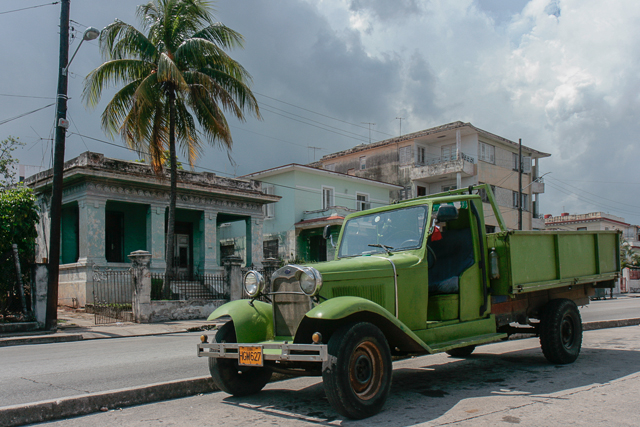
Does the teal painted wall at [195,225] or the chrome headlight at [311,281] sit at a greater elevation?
the teal painted wall at [195,225]

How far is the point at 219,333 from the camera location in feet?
18.1

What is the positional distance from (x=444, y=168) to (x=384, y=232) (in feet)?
98.6

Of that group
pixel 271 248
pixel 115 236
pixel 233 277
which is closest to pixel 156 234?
pixel 115 236

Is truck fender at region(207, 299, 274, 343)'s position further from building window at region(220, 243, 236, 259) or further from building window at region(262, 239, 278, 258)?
building window at region(220, 243, 236, 259)

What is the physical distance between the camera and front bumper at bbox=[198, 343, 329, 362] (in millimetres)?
4453

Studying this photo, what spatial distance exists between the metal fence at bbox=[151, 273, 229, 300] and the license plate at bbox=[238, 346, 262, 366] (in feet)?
48.8

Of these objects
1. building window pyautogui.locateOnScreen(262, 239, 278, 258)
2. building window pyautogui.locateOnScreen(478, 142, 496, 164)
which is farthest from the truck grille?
building window pyautogui.locateOnScreen(478, 142, 496, 164)

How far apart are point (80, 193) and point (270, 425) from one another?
60.9 ft

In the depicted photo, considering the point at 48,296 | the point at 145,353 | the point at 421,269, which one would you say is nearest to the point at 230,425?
the point at 421,269

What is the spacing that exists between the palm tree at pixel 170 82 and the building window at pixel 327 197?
14344mm

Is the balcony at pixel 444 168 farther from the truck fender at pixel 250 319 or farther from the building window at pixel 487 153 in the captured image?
the truck fender at pixel 250 319

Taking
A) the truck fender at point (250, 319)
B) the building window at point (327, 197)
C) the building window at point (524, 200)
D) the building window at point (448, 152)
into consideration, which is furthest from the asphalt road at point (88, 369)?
the building window at point (524, 200)

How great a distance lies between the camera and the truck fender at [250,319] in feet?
17.6

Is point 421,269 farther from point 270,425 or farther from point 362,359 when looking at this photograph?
point 270,425
